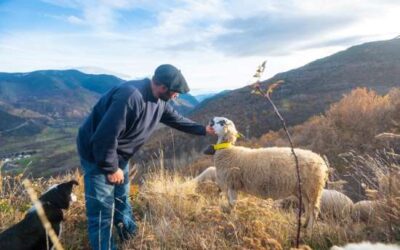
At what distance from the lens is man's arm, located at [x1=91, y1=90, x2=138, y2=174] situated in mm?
4473

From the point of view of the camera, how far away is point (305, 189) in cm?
592

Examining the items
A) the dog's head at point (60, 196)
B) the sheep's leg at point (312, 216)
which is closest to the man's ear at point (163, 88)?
the dog's head at point (60, 196)

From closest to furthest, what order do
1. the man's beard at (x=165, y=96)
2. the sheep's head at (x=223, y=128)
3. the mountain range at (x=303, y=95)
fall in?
the man's beard at (x=165, y=96) < the sheep's head at (x=223, y=128) < the mountain range at (x=303, y=95)

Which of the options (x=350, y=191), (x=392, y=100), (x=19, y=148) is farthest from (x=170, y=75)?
(x=19, y=148)

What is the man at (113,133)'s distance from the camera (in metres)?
4.51

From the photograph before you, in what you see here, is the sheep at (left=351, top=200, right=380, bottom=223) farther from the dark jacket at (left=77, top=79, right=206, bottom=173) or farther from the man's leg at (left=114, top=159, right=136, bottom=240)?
the man's leg at (left=114, top=159, right=136, bottom=240)

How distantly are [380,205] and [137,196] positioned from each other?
12.5 feet

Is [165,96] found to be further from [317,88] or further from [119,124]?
[317,88]

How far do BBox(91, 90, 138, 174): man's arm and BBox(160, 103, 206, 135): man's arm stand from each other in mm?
1092

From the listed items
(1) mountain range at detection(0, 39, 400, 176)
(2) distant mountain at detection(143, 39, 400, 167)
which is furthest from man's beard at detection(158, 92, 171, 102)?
(2) distant mountain at detection(143, 39, 400, 167)

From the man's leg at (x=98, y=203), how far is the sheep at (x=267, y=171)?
1.65m

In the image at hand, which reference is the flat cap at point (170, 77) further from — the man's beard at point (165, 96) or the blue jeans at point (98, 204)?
the blue jeans at point (98, 204)

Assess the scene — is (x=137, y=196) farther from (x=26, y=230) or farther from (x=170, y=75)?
(x=170, y=75)

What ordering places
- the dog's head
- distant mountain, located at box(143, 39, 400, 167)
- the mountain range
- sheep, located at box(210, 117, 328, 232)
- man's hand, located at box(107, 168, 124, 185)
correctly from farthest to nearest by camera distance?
distant mountain, located at box(143, 39, 400, 167) < the mountain range < sheep, located at box(210, 117, 328, 232) < the dog's head < man's hand, located at box(107, 168, 124, 185)
